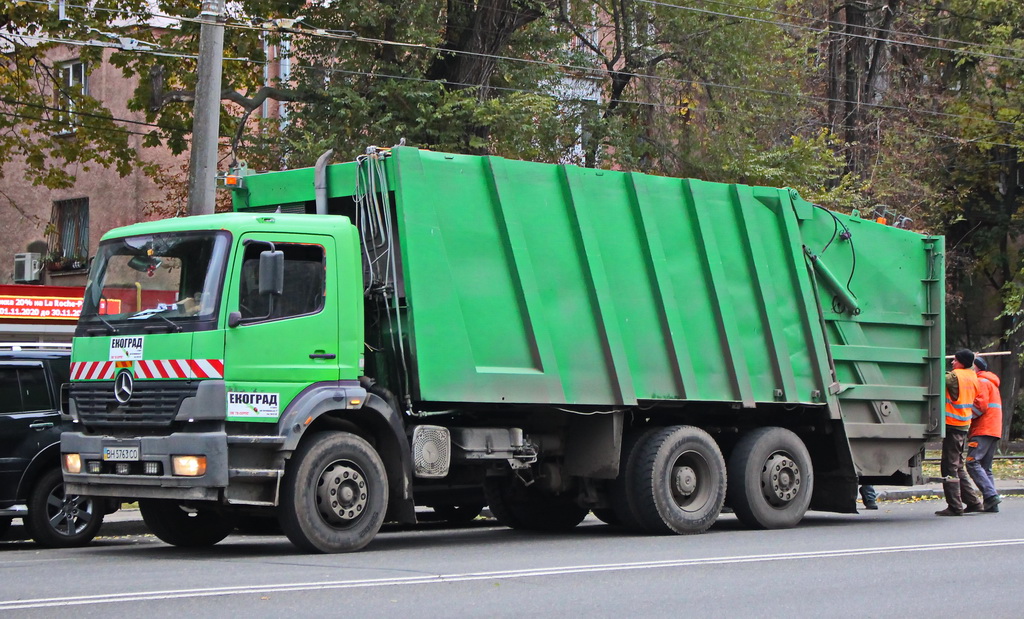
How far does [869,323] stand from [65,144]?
45.7 feet

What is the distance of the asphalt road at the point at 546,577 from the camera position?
23.6 ft

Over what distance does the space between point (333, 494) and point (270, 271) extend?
1.70 metres

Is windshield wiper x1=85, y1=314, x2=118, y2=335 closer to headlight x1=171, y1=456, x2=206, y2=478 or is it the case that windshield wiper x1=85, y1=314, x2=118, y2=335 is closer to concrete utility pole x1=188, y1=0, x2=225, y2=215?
headlight x1=171, y1=456, x2=206, y2=478

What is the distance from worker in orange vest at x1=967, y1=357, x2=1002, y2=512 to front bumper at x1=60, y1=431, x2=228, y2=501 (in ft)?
28.9

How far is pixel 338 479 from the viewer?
9945 millimetres

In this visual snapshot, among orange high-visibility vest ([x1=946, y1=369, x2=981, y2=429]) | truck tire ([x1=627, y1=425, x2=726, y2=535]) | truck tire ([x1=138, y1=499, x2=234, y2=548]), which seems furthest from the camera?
orange high-visibility vest ([x1=946, y1=369, x2=981, y2=429])

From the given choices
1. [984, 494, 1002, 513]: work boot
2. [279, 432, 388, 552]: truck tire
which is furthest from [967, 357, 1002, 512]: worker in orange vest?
[279, 432, 388, 552]: truck tire

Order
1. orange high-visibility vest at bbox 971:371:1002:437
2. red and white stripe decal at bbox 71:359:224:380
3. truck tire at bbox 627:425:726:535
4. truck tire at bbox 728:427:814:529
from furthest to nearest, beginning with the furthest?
orange high-visibility vest at bbox 971:371:1002:437, truck tire at bbox 728:427:814:529, truck tire at bbox 627:425:726:535, red and white stripe decal at bbox 71:359:224:380

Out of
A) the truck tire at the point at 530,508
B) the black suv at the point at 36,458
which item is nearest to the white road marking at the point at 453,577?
the truck tire at the point at 530,508

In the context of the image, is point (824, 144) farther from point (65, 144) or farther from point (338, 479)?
point (338, 479)

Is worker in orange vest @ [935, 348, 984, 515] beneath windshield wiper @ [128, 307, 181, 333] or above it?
beneath

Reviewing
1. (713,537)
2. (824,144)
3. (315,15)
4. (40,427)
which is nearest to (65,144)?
(315,15)

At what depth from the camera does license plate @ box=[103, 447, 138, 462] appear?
972 centimetres

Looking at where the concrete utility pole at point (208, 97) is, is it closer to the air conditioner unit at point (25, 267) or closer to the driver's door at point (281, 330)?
the driver's door at point (281, 330)
